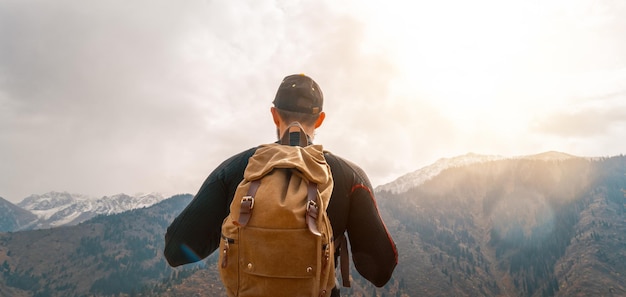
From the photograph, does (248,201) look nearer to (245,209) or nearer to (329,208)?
(245,209)

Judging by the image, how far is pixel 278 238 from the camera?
3.02m

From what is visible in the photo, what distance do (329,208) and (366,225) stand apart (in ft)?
1.62

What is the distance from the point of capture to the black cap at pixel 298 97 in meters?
4.02

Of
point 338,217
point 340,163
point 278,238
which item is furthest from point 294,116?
point 278,238

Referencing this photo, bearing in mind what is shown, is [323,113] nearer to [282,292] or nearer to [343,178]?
[343,178]

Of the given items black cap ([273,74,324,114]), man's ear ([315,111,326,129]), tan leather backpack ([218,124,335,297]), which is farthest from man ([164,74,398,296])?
tan leather backpack ([218,124,335,297])

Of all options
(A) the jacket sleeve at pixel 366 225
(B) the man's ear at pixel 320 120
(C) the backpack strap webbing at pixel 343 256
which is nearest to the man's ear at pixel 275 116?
(B) the man's ear at pixel 320 120

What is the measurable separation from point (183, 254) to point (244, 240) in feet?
4.05

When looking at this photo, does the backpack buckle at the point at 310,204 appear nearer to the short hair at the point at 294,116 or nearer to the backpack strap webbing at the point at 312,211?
the backpack strap webbing at the point at 312,211

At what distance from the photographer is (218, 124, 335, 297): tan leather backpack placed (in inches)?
119

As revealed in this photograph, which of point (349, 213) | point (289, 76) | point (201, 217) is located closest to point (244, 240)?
point (201, 217)

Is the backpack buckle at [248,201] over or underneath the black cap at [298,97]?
underneath

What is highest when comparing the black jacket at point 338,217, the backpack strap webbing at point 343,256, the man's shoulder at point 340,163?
the man's shoulder at point 340,163

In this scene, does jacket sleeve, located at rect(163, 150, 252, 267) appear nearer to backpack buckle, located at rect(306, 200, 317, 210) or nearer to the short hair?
the short hair
